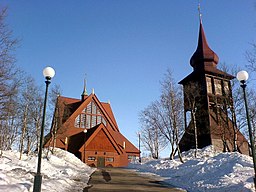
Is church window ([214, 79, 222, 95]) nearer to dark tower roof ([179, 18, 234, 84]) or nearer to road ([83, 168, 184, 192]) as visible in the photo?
dark tower roof ([179, 18, 234, 84])

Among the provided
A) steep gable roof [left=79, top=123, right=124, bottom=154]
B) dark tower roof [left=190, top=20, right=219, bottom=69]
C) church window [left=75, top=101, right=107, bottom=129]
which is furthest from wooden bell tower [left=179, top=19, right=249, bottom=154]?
church window [left=75, top=101, right=107, bottom=129]

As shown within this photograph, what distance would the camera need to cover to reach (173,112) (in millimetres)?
25094

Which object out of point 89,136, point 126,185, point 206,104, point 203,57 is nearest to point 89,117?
point 89,136

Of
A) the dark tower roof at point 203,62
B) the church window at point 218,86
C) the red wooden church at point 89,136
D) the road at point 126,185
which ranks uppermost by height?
the dark tower roof at point 203,62

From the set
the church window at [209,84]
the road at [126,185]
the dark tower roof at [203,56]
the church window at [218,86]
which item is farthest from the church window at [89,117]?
the road at [126,185]

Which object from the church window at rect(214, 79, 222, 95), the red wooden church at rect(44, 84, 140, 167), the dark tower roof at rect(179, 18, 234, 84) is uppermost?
the dark tower roof at rect(179, 18, 234, 84)

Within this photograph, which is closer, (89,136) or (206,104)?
(206,104)

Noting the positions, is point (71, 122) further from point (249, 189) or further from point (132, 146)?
point (249, 189)

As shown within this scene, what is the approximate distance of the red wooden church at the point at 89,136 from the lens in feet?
111

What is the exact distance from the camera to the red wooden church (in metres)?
34.0

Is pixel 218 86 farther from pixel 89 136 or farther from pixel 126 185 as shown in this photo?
pixel 126 185

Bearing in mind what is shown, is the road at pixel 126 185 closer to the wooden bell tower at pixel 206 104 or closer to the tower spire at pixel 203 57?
the wooden bell tower at pixel 206 104

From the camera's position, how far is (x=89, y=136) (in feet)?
119

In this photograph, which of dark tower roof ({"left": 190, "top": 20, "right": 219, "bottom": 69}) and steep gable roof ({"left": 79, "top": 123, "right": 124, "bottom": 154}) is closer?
steep gable roof ({"left": 79, "top": 123, "right": 124, "bottom": 154})
